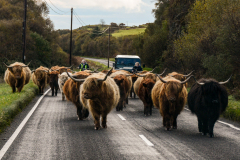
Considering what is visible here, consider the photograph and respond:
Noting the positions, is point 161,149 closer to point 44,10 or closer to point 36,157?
point 36,157

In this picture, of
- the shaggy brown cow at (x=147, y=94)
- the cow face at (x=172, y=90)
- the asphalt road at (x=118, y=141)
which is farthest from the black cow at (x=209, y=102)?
the shaggy brown cow at (x=147, y=94)

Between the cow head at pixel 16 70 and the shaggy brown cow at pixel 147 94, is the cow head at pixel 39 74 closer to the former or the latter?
the cow head at pixel 16 70

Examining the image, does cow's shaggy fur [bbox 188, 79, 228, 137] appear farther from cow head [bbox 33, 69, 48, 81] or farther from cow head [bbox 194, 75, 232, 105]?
cow head [bbox 33, 69, 48, 81]

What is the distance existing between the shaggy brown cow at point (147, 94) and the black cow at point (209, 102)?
346 cm

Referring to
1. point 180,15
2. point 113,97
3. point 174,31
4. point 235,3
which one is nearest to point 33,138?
point 113,97

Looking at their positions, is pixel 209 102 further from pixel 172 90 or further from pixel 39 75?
pixel 39 75

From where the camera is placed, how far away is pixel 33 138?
25.1 ft

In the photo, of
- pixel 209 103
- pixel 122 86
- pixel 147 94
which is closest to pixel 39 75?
pixel 122 86

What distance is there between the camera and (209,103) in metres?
8.13

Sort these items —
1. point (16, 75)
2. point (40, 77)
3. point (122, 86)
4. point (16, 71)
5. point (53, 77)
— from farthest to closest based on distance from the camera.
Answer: point (40, 77) < point (53, 77) < point (16, 71) < point (16, 75) < point (122, 86)

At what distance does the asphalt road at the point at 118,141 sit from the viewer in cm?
632

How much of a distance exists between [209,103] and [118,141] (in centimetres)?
247

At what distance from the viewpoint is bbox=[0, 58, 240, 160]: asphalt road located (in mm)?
6316

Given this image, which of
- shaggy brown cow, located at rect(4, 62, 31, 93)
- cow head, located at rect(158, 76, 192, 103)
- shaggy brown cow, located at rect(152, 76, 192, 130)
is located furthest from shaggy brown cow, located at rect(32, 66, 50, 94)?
cow head, located at rect(158, 76, 192, 103)
